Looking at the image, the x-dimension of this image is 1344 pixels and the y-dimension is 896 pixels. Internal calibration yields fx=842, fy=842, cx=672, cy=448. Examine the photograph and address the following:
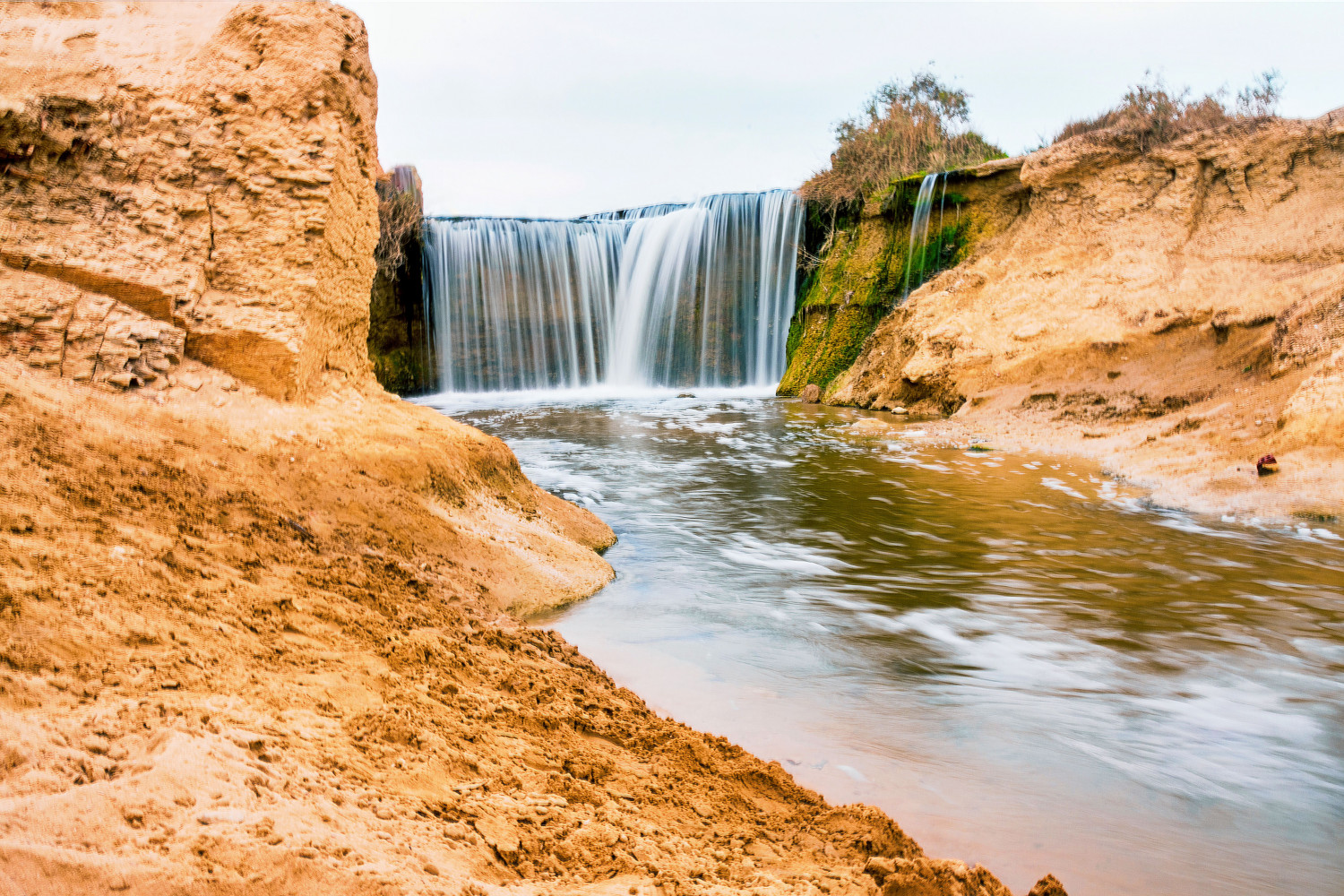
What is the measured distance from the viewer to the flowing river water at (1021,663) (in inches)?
93.7

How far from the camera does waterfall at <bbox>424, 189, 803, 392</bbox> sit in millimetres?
19047

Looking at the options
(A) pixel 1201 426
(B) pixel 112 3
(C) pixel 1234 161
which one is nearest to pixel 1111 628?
(A) pixel 1201 426

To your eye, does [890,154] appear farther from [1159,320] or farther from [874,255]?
[1159,320]

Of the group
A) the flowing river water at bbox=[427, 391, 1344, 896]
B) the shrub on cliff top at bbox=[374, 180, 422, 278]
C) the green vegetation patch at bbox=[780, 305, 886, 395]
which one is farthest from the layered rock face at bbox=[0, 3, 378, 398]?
the shrub on cliff top at bbox=[374, 180, 422, 278]

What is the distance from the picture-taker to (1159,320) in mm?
10609

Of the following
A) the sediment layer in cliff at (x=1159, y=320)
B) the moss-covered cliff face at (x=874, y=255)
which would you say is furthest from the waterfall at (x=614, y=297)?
the sediment layer in cliff at (x=1159, y=320)

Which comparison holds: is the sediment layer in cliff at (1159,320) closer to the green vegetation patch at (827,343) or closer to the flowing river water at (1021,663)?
the green vegetation patch at (827,343)

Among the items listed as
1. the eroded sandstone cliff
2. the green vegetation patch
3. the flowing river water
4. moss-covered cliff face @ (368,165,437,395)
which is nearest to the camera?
the eroded sandstone cliff

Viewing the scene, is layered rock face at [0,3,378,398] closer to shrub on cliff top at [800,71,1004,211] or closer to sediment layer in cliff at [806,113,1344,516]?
sediment layer in cliff at [806,113,1344,516]

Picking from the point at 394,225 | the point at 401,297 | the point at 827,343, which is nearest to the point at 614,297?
the point at 401,297

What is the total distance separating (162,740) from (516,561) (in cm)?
254

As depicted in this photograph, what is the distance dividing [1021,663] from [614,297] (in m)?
17.6

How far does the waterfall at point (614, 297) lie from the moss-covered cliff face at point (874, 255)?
1.36 meters

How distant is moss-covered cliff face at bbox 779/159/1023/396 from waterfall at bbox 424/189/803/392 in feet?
4.47
